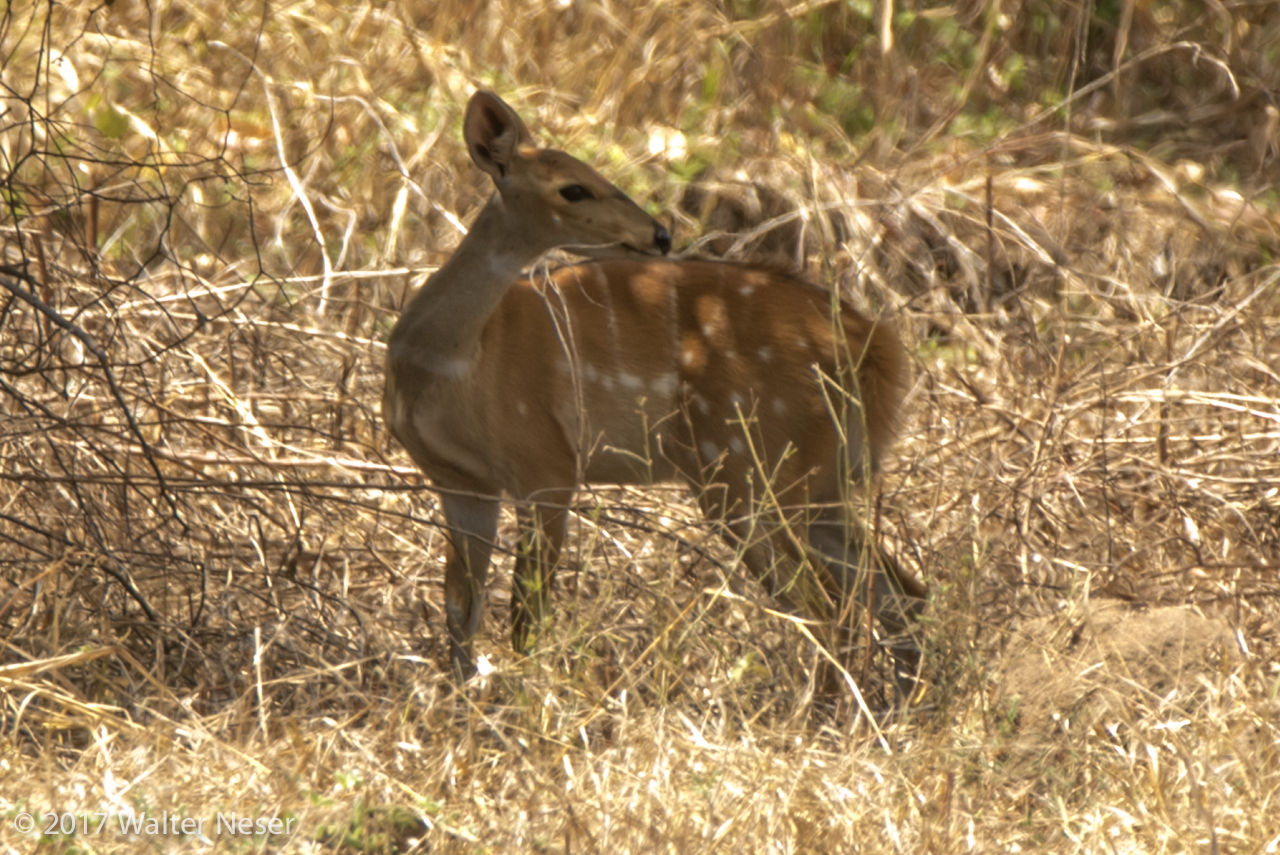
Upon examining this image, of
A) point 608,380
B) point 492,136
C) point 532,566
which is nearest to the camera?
point 532,566

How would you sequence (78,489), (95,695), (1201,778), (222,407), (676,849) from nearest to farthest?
1. (676,849)
2. (1201,778)
3. (95,695)
4. (78,489)
5. (222,407)

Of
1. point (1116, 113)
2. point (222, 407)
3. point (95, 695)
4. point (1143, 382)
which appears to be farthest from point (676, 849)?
point (1116, 113)

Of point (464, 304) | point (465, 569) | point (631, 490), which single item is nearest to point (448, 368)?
point (464, 304)

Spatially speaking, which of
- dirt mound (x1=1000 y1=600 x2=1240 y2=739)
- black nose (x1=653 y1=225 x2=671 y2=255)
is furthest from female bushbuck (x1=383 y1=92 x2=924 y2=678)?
dirt mound (x1=1000 y1=600 x2=1240 y2=739)

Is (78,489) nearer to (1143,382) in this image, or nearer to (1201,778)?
(1201,778)

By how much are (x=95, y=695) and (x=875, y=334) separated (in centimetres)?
224

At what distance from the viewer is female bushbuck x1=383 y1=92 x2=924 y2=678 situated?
4.15m

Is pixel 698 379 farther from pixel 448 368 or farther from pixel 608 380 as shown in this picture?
pixel 448 368

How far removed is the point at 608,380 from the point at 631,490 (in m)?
0.50

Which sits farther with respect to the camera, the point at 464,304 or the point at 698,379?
the point at 698,379

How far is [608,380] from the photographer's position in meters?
4.51

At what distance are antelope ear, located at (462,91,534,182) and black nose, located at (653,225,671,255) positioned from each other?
0.43m

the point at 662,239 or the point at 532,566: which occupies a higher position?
the point at 662,239

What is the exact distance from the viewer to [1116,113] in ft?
27.4
